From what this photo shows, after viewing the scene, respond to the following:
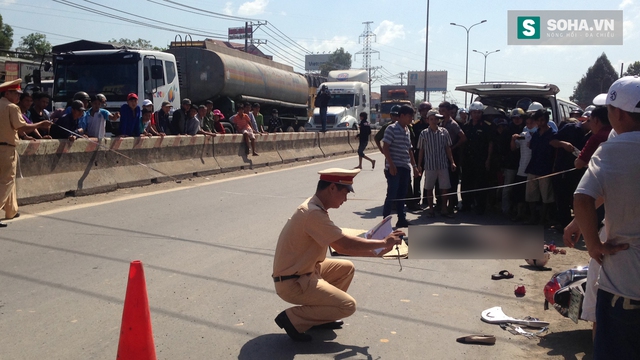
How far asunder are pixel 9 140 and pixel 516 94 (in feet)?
27.9

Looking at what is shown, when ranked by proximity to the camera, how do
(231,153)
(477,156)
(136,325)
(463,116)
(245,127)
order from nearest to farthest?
(136,325)
(477,156)
(463,116)
(231,153)
(245,127)

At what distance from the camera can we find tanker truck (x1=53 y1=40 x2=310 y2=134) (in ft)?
55.9

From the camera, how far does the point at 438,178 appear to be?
11.0 m

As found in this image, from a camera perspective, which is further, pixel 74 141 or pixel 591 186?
pixel 74 141

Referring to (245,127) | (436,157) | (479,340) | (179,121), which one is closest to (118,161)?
(179,121)

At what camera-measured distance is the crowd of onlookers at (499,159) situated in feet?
31.2

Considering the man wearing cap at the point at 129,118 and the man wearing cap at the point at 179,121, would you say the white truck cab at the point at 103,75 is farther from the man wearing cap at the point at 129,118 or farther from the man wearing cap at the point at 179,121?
the man wearing cap at the point at 129,118

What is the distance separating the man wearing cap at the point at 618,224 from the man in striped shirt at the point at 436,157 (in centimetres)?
755

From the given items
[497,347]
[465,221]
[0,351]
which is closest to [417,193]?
[465,221]

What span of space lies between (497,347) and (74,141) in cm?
891

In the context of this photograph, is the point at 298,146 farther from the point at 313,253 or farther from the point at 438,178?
the point at 313,253

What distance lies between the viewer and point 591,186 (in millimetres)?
3027

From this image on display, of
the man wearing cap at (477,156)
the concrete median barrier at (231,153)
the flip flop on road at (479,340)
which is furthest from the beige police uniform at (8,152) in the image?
the concrete median barrier at (231,153)

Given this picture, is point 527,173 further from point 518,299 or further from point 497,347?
point 497,347
